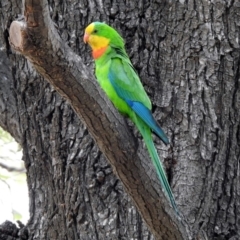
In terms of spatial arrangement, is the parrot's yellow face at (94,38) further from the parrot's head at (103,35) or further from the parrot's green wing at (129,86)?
the parrot's green wing at (129,86)

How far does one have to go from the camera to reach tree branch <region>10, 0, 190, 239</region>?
2.15 metres

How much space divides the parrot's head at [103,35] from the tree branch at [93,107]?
0.82 metres

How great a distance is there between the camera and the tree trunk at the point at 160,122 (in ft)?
10.7

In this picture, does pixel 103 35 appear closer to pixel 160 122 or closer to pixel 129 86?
pixel 129 86

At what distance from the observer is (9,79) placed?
12.7ft

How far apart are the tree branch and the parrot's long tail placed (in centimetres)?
6

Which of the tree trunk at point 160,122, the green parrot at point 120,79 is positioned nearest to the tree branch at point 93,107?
the green parrot at point 120,79

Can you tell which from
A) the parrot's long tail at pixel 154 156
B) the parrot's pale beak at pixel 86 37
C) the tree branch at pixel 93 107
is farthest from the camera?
the parrot's pale beak at pixel 86 37

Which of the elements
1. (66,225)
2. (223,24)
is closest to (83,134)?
(66,225)

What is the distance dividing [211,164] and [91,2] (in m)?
1.08

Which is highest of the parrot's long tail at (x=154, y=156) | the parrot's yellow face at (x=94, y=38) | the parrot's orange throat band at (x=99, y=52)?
the parrot's yellow face at (x=94, y=38)

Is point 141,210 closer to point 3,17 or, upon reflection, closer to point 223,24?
point 223,24

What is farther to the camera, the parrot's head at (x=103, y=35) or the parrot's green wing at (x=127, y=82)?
the parrot's head at (x=103, y=35)

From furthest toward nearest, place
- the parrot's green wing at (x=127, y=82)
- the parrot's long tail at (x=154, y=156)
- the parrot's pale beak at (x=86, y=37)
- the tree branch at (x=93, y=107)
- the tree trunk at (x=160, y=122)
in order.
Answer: the parrot's pale beak at (x=86, y=37)
the tree trunk at (x=160, y=122)
the parrot's green wing at (x=127, y=82)
the parrot's long tail at (x=154, y=156)
the tree branch at (x=93, y=107)
